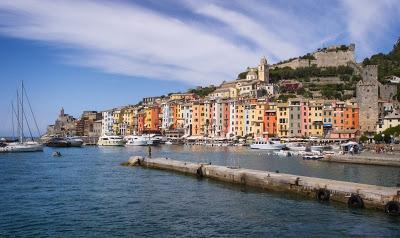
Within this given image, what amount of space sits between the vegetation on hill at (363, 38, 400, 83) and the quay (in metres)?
60.1

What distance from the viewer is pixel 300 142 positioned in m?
82.6

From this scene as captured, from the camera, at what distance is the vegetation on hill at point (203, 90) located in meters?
136

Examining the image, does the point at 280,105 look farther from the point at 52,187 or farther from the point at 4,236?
the point at 4,236

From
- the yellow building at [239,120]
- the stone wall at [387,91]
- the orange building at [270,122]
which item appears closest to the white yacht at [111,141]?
the yellow building at [239,120]

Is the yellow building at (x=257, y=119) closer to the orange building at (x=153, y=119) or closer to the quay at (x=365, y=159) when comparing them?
the orange building at (x=153, y=119)

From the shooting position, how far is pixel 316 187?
77.7 ft

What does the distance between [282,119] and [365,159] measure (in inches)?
1803

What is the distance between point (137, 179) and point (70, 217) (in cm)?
1369

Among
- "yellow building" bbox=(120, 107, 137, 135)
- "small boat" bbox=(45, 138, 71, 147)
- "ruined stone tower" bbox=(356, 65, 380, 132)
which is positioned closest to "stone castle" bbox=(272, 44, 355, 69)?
"ruined stone tower" bbox=(356, 65, 380, 132)

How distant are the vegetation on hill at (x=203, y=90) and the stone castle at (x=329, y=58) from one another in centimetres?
2361

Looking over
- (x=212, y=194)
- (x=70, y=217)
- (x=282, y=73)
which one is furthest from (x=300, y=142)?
(x=70, y=217)

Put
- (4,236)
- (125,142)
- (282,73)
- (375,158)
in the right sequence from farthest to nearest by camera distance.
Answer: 1. (282,73)
2. (125,142)
3. (375,158)
4. (4,236)

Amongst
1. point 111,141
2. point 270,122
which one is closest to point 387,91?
point 270,122

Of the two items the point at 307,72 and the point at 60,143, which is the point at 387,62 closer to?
the point at 307,72
